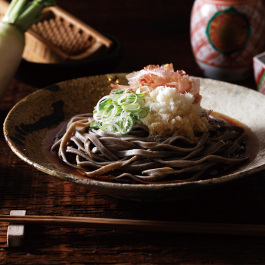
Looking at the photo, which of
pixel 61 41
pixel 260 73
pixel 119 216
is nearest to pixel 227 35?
pixel 260 73

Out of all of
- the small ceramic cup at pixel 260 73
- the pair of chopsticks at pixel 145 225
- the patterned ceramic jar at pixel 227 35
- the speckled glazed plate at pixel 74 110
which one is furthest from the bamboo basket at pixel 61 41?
the pair of chopsticks at pixel 145 225

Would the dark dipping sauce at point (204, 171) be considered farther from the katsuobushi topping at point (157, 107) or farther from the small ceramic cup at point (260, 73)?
the small ceramic cup at point (260, 73)

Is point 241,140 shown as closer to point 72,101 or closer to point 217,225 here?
point 217,225

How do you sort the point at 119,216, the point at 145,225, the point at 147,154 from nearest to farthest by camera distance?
the point at 145,225 < the point at 119,216 < the point at 147,154

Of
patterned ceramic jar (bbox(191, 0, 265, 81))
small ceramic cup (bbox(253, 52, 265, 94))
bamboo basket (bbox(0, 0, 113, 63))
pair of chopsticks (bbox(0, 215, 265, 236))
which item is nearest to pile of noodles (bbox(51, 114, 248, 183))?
pair of chopsticks (bbox(0, 215, 265, 236))

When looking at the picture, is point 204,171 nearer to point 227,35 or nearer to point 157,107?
point 157,107

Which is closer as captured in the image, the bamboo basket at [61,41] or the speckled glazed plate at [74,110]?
the speckled glazed plate at [74,110]

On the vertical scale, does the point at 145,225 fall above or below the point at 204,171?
below

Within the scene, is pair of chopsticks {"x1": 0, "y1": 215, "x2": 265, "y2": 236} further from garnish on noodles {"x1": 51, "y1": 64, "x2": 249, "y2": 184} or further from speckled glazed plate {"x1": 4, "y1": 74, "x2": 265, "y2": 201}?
garnish on noodles {"x1": 51, "y1": 64, "x2": 249, "y2": 184}
